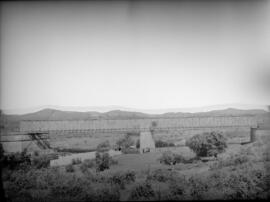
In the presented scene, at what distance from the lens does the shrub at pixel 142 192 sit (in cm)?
330

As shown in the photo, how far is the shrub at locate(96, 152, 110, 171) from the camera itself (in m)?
3.34

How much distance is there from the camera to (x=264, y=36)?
3.48m

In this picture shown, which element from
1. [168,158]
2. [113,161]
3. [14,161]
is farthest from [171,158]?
[14,161]

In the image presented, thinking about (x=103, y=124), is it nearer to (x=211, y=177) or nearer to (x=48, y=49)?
(x=48, y=49)

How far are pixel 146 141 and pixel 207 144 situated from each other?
742mm

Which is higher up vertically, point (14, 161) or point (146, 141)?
point (146, 141)

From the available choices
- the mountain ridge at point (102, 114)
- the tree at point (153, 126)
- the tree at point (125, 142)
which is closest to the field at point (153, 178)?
the tree at point (125, 142)

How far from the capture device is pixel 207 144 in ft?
11.3

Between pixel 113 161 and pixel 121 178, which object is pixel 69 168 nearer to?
pixel 113 161

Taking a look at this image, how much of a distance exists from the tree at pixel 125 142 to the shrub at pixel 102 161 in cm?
19

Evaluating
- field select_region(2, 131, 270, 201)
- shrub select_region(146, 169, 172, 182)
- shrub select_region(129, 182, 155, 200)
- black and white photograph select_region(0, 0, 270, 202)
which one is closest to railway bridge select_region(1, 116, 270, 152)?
black and white photograph select_region(0, 0, 270, 202)

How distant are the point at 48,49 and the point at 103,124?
3.58 feet

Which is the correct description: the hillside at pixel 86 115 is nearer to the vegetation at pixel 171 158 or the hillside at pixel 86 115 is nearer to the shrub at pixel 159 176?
the vegetation at pixel 171 158

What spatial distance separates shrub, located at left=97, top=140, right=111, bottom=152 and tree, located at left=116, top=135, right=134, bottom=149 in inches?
4.5
